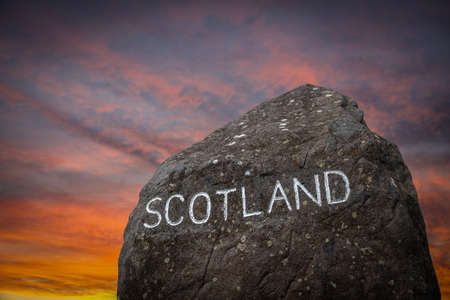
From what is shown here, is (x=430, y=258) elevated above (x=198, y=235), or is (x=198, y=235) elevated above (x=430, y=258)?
(x=198, y=235)

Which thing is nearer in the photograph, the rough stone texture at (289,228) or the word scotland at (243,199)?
Result: the rough stone texture at (289,228)

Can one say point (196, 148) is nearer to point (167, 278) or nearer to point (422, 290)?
point (167, 278)

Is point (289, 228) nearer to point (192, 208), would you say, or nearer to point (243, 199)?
point (243, 199)

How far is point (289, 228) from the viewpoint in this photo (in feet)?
15.4

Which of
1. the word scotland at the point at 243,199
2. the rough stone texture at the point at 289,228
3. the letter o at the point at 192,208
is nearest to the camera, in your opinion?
the rough stone texture at the point at 289,228

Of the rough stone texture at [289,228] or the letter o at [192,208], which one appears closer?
the rough stone texture at [289,228]

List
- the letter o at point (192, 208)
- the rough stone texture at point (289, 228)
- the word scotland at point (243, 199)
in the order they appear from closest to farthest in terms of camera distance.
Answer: the rough stone texture at point (289, 228)
the word scotland at point (243, 199)
the letter o at point (192, 208)

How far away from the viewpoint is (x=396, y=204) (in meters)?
4.54

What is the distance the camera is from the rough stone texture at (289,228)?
173 inches

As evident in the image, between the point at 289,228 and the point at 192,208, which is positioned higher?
the point at 192,208

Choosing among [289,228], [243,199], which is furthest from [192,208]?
[289,228]

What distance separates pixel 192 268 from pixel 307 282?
1.48m

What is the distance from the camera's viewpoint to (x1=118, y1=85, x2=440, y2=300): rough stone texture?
439 centimetres

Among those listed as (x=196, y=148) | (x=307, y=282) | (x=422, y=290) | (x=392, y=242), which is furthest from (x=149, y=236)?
(x=422, y=290)
